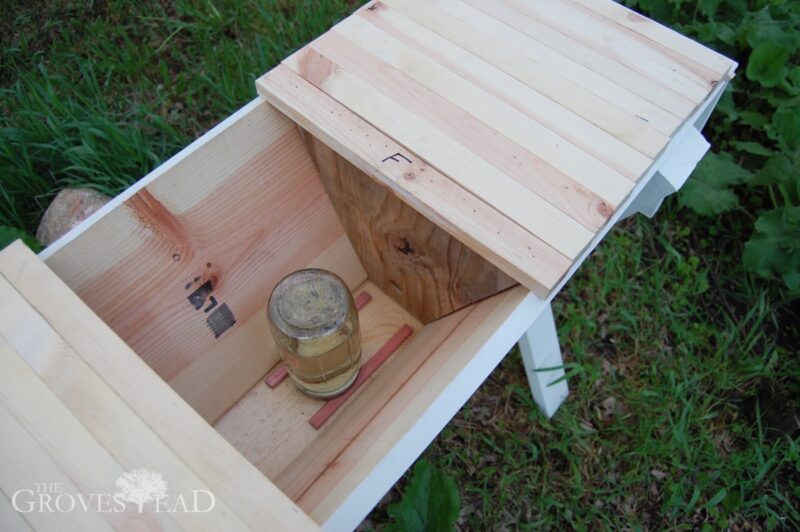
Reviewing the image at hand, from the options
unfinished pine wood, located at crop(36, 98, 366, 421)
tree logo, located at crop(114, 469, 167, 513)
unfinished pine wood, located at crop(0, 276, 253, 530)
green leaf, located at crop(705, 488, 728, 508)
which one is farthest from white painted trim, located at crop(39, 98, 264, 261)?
green leaf, located at crop(705, 488, 728, 508)

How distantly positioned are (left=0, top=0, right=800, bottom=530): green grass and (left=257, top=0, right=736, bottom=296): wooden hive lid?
628 millimetres

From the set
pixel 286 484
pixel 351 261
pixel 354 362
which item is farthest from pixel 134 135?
pixel 286 484

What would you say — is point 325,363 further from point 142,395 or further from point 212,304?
point 142,395

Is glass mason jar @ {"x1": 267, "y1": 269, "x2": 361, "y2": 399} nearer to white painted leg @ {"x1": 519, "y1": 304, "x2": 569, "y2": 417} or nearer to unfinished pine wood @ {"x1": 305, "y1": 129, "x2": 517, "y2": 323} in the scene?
unfinished pine wood @ {"x1": 305, "y1": 129, "x2": 517, "y2": 323}

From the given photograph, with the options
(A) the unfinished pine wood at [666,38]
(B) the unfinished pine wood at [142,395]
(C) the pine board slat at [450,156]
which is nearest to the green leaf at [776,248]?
(A) the unfinished pine wood at [666,38]

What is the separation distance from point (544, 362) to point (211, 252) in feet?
2.31

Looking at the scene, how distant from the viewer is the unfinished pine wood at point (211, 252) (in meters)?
0.94

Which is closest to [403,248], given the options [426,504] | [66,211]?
[426,504]

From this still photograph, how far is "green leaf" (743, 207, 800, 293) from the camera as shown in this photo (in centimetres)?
145

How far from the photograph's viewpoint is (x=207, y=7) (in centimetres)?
185

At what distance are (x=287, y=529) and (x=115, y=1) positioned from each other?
1.79 meters

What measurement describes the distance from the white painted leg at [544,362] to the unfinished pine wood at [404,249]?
0.20 m

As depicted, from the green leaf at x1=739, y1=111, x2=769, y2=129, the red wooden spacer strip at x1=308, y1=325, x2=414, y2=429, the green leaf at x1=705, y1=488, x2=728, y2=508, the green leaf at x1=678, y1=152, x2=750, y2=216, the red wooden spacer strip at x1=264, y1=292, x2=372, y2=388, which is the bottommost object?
the green leaf at x1=705, y1=488, x2=728, y2=508

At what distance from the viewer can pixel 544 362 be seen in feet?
4.37
